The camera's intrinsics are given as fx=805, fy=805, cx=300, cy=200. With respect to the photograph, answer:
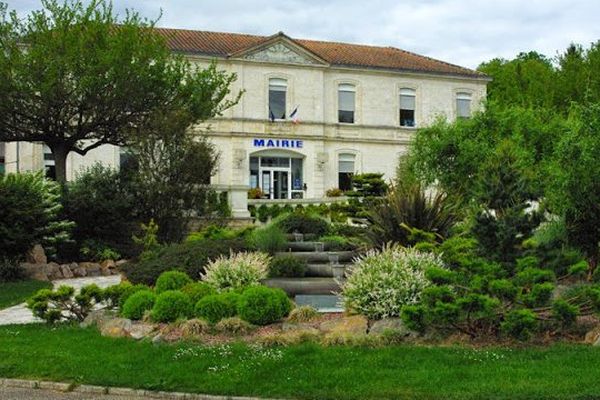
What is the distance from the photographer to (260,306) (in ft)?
37.3

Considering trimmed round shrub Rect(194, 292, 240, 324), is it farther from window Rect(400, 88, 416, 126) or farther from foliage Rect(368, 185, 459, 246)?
window Rect(400, 88, 416, 126)

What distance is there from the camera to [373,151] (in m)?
44.8

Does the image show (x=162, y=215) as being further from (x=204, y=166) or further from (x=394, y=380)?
(x=394, y=380)

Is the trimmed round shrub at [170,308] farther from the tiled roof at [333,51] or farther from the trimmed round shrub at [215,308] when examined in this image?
the tiled roof at [333,51]

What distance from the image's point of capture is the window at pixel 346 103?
4441 cm

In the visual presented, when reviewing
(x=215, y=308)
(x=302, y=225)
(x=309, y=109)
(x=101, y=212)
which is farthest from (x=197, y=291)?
(x=309, y=109)

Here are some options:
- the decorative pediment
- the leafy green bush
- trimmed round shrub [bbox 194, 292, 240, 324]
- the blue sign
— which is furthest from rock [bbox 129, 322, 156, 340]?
the decorative pediment

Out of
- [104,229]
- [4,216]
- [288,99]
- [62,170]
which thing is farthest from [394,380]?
[288,99]

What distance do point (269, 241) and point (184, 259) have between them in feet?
6.77

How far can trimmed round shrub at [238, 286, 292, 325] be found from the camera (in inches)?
445

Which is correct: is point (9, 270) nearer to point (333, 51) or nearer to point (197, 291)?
point (197, 291)

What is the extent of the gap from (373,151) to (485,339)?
35.2 meters

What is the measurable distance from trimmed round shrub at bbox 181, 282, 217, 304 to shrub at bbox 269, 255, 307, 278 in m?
2.55

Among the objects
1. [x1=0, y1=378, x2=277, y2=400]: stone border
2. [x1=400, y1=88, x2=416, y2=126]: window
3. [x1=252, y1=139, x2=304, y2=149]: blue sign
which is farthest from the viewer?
[x1=400, y1=88, x2=416, y2=126]: window
